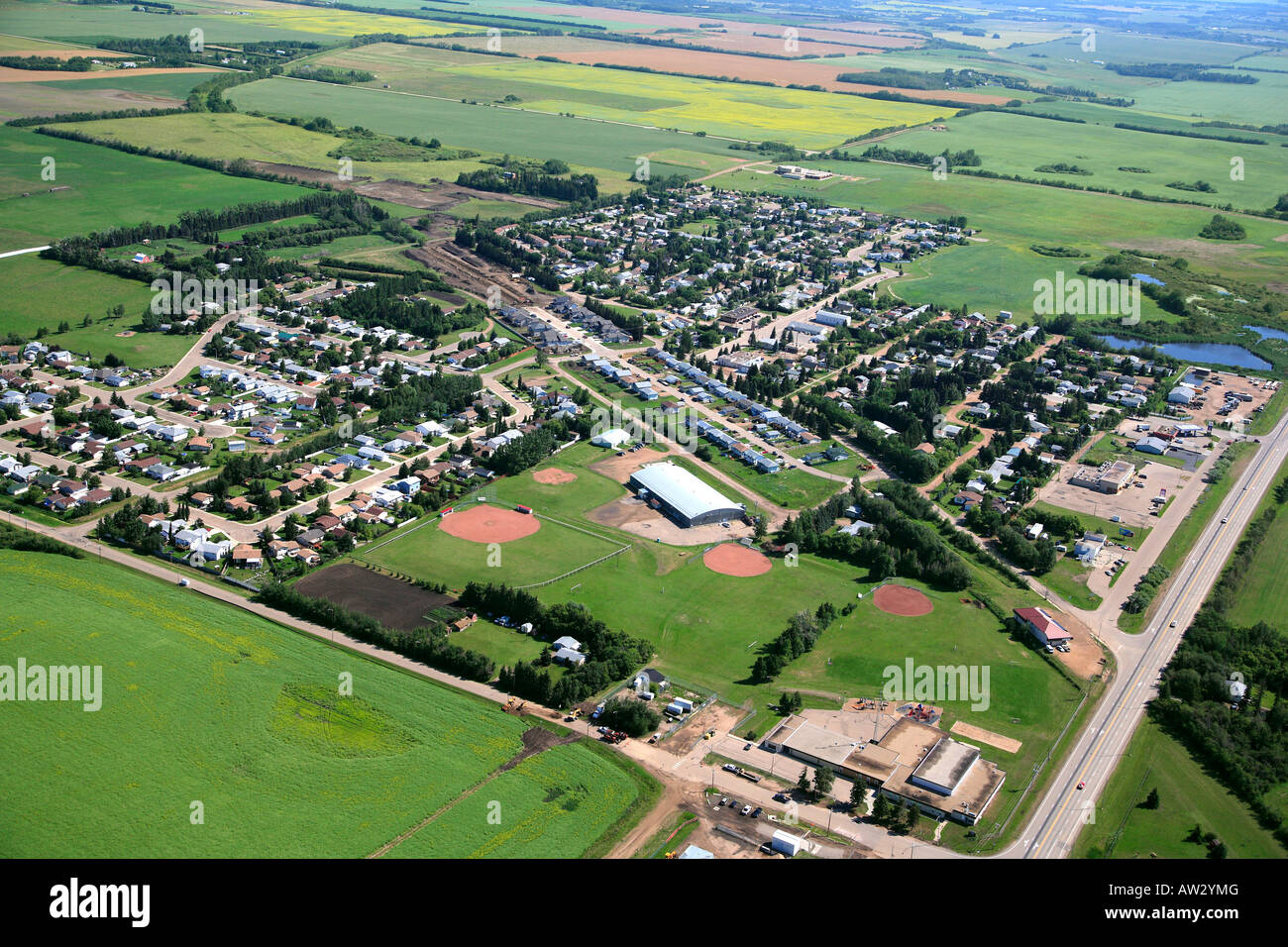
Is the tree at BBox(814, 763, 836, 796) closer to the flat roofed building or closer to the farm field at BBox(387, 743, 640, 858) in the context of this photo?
the flat roofed building

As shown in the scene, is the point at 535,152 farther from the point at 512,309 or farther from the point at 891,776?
the point at 891,776

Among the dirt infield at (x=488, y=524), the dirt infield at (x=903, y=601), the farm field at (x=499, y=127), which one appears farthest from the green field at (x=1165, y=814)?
the farm field at (x=499, y=127)

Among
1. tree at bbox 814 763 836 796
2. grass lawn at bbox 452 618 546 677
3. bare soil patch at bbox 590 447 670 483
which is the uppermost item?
bare soil patch at bbox 590 447 670 483

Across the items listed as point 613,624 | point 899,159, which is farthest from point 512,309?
point 899,159

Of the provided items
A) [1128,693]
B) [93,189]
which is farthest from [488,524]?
[93,189]

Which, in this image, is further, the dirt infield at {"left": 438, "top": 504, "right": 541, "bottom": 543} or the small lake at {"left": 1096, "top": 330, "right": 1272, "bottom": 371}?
the small lake at {"left": 1096, "top": 330, "right": 1272, "bottom": 371}

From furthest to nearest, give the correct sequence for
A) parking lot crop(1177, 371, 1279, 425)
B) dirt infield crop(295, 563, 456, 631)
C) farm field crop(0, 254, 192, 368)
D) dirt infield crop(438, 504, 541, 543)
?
farm field crop(0, 254, 192, 368), parking lot crop(1177, 371, 1279, 425), dirt infield crop(438, 504, 541, 543), dirt infield crop(295, 563, 456, 631)

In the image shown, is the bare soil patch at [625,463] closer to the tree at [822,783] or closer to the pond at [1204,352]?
the tree at [822,783]

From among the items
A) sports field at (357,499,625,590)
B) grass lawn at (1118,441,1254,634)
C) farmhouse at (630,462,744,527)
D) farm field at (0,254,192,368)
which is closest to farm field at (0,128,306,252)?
farm field at (0,254,192,368)
